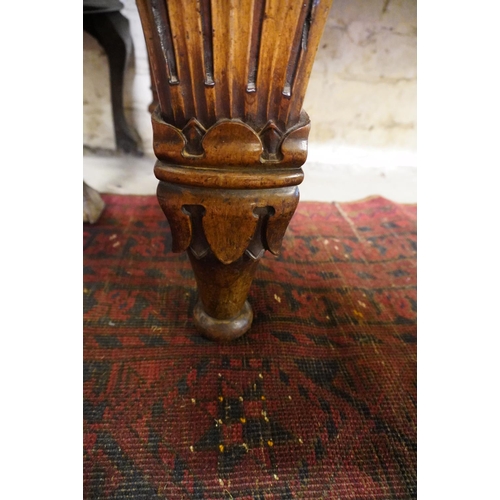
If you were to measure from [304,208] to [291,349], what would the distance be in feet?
2.22

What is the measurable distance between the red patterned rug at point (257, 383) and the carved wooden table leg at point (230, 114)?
0.23m

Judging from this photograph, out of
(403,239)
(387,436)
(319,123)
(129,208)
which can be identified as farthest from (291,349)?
(319,123)

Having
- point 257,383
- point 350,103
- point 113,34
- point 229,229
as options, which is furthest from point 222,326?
point 350,103

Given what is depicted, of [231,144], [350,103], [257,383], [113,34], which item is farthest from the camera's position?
[350,103]

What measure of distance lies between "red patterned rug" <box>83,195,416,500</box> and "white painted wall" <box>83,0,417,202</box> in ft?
2.04

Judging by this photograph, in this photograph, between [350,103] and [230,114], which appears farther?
[350,103]

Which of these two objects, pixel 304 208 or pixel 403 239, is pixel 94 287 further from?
pixel 403 239

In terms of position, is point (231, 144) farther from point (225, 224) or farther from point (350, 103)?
point (350, 103)

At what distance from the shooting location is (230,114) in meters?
0.45

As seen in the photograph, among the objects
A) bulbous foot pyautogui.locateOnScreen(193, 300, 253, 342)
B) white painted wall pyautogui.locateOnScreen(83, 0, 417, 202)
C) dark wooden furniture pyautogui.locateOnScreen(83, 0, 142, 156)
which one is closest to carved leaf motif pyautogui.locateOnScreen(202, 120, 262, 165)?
bulbous foot pyautogui.locateOnScreen(193, 300, 253, 342)

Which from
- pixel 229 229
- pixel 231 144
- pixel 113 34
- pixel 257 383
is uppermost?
pixel 113 34

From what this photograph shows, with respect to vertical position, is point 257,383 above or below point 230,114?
below

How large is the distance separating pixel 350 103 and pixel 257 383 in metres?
1.46

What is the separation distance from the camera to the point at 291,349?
0.69 m
